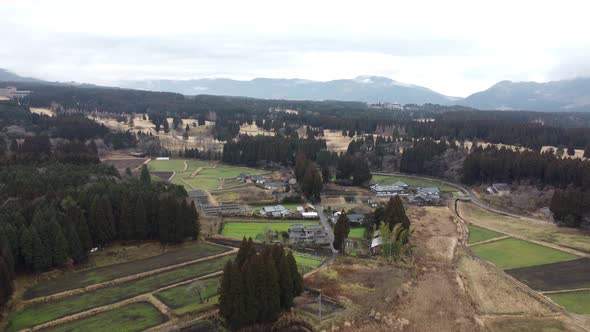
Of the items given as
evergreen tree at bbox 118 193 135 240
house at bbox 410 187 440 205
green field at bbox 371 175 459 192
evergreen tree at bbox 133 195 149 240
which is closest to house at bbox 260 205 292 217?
evergreen tree at bbox 133 195 149 240

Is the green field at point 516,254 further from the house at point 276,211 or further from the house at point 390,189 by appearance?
the house at point 390,189

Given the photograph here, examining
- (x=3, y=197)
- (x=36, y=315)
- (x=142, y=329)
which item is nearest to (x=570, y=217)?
(x=142, y=329)

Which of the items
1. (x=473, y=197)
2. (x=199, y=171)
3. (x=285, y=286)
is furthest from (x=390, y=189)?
(x=285, y=286)

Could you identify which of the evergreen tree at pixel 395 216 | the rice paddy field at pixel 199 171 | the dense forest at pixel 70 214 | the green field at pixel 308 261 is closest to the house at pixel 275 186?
the rice paddy field at pixel 199 171

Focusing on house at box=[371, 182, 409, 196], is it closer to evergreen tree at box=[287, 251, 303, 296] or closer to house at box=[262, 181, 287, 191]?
house at box=[262, 181, 287, 191]

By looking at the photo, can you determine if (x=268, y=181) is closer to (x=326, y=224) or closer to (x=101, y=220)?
(x=326, y=224)

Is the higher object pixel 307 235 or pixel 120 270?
pixel 307 235

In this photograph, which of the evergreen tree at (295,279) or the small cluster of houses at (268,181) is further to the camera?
the small cluster of houses at (268,181)
